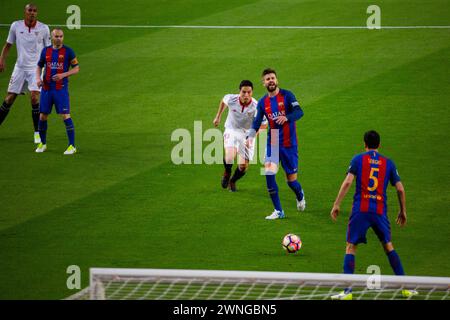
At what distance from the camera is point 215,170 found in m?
17.7

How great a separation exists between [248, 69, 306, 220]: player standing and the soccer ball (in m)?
1.45

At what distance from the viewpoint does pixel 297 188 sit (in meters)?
14.9

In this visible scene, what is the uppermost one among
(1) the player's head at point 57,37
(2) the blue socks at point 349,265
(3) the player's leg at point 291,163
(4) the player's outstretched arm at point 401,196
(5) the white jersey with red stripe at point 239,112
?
(1) the player's head at point 57,37

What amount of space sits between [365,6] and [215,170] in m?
12.4

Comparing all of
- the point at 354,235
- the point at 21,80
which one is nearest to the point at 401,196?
the point at 354,235

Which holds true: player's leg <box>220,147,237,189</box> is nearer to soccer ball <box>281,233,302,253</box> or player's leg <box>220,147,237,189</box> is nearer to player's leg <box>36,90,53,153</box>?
soccer ball <box>281,233,302,253</box>

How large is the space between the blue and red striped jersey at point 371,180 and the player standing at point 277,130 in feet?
10.0

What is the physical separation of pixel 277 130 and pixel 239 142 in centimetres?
189

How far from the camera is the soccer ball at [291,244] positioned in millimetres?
13148

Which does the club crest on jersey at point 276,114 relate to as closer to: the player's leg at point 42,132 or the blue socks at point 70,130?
the blue socks at point 70,130

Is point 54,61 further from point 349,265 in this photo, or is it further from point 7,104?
point 349,265

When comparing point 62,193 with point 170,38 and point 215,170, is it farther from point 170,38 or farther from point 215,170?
point 170,38

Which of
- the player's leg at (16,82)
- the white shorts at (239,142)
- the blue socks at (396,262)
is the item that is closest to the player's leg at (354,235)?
the blue socks at (396,262)

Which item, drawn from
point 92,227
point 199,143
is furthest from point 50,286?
point 199,143
